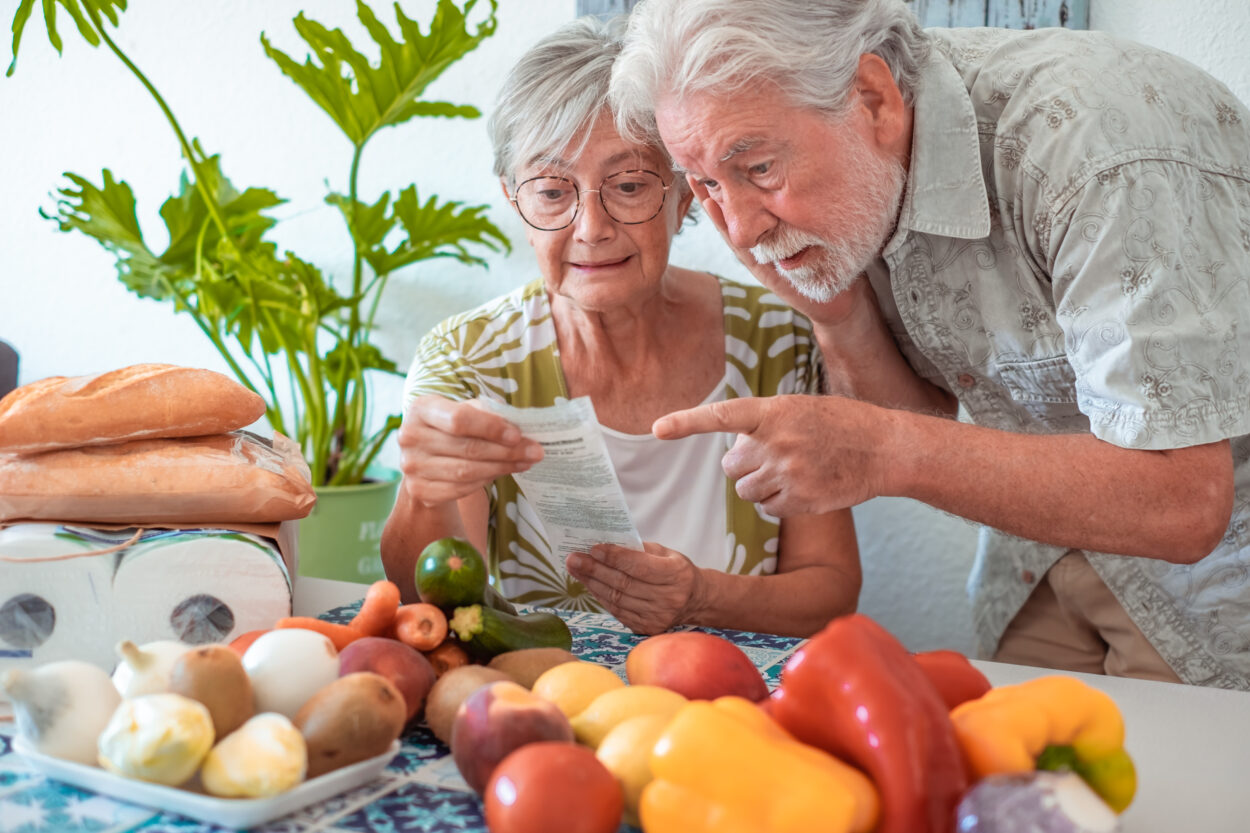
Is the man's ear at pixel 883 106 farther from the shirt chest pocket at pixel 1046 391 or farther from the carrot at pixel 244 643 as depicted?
the carrot at pixel 244 643

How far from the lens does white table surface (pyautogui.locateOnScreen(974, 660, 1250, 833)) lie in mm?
757

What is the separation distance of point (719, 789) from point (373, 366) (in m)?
2.22

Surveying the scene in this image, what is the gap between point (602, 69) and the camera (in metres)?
1.46

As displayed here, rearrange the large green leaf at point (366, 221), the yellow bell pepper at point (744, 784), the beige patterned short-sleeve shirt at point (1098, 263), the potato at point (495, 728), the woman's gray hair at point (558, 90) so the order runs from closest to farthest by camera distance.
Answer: the yellow bell pepper at point (744, 784) → the potato at point (495, 728) → the beige patterned short-sleeve shirt at point (1098, 263) → the woman's gray hair at point (558, 90) → the large green leaf at point (366, 221)

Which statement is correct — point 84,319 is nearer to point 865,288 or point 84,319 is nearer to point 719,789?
point 865,288

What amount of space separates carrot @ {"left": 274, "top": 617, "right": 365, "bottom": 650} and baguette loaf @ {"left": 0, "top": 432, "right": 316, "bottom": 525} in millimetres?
187

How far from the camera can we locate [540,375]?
1661mm

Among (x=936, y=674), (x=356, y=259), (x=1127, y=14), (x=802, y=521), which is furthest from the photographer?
(x=356, y=259)

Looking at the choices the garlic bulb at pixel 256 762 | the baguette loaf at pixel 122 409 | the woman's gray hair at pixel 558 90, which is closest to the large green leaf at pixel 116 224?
the woman's gray hair at pixel 558 90

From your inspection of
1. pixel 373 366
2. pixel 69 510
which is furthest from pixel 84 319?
pixel 69 510

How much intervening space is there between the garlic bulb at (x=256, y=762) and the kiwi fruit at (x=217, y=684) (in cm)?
2

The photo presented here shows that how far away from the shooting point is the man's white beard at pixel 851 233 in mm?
1281

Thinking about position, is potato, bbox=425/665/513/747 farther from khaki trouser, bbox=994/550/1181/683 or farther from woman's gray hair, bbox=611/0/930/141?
khaki trouser, bbox=994/550/1181/683

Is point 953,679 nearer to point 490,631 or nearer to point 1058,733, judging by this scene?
point 1058,733
